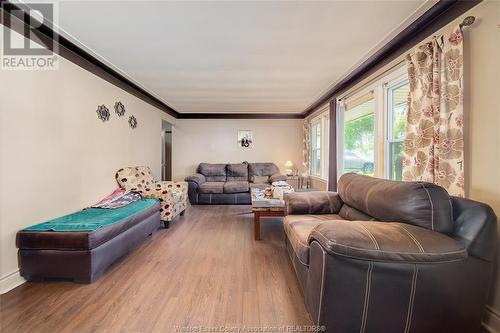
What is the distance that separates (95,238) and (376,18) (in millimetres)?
3271

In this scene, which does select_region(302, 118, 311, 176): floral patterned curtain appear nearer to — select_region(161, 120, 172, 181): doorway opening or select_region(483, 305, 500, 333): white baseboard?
select_region(161, 120, 172, 181): doorway opening

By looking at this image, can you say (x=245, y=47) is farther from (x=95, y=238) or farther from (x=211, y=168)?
(x=211, y=168)

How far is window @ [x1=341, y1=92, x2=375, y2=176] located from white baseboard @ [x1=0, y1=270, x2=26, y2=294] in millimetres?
4109

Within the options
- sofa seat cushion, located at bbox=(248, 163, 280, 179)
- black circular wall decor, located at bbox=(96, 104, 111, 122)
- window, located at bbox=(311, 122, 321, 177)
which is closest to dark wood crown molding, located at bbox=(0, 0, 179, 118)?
A: black circular wall decor, located at bbox=(96, 104, 111, 122)

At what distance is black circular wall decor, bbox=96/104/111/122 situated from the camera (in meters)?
3.15

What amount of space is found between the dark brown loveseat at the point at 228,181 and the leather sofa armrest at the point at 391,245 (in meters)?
4.03

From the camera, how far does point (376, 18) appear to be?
2041 millimetres

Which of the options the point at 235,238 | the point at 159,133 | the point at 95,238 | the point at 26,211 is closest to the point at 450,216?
the point at 235,238

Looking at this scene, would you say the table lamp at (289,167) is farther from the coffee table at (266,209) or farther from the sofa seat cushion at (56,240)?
the sofa seat cushion at (56,240)

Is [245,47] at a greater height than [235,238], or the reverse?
[245,47]

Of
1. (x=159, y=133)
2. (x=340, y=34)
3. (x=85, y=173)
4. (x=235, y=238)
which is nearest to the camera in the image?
(x=340, y=34)

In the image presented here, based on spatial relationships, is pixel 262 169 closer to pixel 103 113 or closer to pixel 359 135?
pixel 359 135

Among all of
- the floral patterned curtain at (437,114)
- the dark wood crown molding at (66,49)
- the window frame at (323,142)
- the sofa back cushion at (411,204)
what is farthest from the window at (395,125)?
the dark wood crown molding at (66,49)

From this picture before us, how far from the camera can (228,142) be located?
21.8ft
